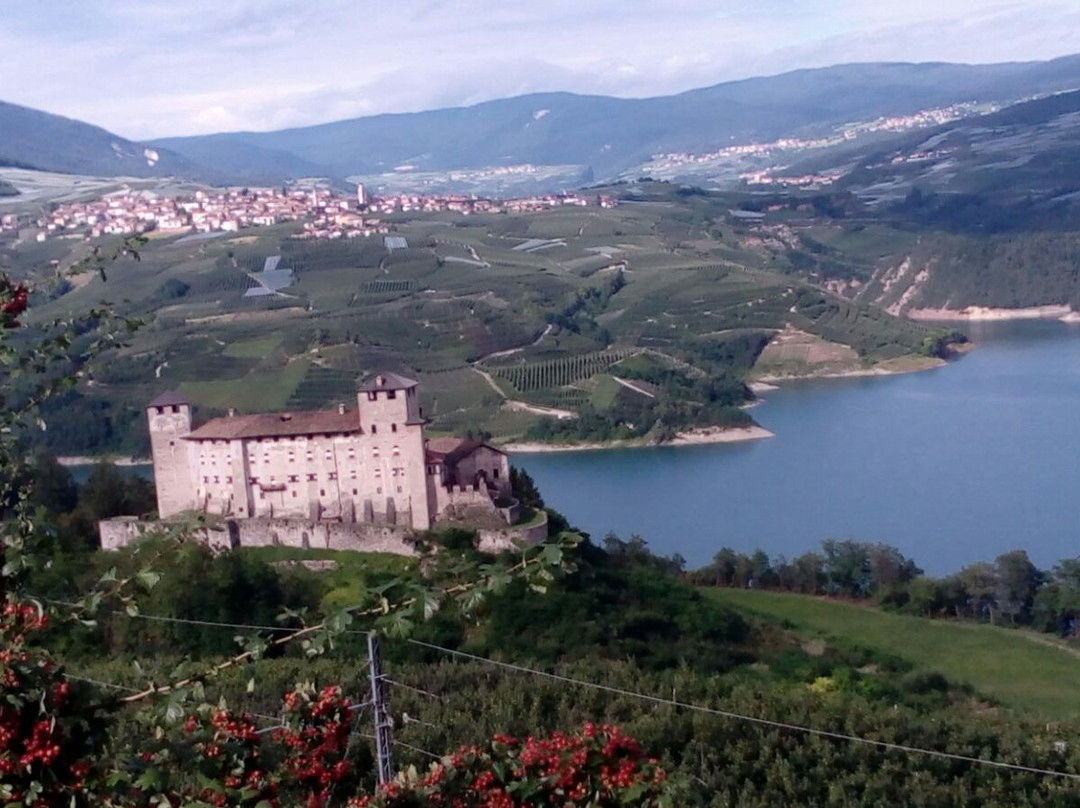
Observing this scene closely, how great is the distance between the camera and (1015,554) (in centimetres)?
1063

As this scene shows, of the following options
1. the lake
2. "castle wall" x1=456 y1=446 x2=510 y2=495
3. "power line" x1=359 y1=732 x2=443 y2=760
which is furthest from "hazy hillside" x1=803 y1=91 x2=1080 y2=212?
"power line" x1=359 y1=732 x2=443 y2=760

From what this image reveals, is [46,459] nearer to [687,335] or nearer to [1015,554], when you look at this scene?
[1015,554]

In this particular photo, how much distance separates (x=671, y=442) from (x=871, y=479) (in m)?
3.40

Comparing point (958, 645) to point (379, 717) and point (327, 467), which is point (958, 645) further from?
point (379, 717)

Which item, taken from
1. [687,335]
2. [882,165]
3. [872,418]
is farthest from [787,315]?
[882,165]

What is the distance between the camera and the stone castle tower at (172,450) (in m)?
8.39

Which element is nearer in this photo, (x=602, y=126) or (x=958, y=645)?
(x=958, y=645)

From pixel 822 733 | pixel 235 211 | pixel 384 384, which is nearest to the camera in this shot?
pixel 822 733

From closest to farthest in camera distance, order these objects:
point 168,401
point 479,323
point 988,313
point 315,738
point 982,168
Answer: point 315,738, point 168,401, point 479,323, point 988,313, point 982,168

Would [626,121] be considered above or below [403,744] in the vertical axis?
above

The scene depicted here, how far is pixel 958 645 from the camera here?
9758 millimetres

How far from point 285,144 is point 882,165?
7306 centimetres

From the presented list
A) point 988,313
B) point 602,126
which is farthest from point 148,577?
point 602,126

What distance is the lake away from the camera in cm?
1308
